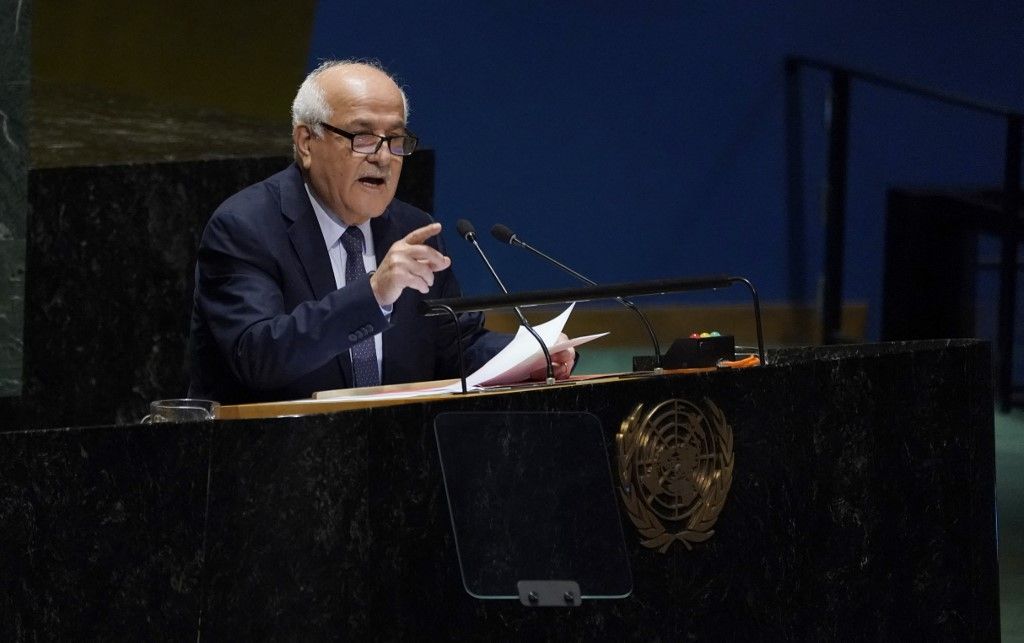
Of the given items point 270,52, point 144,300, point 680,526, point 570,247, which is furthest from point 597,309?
point 680,526

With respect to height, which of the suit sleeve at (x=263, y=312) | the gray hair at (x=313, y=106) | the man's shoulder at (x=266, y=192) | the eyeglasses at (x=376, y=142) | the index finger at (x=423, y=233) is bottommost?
the suit sleeve at (x=263, y=312)

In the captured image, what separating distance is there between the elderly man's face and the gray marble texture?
55 centimetres

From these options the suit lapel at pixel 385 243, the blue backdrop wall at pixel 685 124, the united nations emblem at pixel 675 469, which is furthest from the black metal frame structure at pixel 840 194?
the united nations emblem at pixel 675 469

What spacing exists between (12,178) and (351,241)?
0.66 meters

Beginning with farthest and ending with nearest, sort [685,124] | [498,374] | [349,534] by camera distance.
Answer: [685,124]
[498,374]
[349,534]

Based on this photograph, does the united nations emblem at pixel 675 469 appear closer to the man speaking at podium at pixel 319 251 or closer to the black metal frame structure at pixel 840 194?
the man speaking at podium at pixel 319 251

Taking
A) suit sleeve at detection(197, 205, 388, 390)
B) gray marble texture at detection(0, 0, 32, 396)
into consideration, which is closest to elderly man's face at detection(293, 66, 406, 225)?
suit sleeve at detection(197, 205, 388, 390)

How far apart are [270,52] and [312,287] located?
3504 mm

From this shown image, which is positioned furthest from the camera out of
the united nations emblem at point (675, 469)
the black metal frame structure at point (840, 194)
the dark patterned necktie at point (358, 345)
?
the black metal frame structure at point (840, 194)

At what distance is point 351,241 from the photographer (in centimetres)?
311

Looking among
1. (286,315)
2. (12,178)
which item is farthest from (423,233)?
(12,178)

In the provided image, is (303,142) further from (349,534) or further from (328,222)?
(349,534)

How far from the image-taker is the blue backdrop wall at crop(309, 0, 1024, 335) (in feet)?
22.5

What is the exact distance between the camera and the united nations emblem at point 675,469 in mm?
2244
